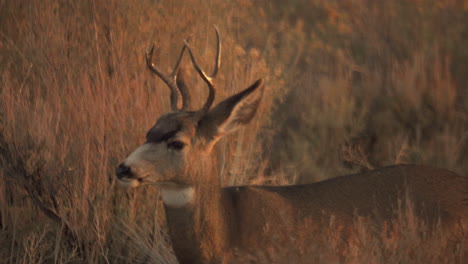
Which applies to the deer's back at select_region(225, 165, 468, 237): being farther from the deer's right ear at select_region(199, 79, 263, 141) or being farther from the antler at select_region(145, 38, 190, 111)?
the antler at select_region(145, 38, 190, 111)

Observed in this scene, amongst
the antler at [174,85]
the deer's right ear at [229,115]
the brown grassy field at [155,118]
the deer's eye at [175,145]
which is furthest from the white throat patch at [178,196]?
the antler at [174,85]

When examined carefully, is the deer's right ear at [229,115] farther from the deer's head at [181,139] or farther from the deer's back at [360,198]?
the deer's back at [360,198]

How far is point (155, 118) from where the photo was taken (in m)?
6.17

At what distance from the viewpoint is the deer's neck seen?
454cm

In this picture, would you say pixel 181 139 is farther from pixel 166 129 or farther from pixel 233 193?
pixel 233 193

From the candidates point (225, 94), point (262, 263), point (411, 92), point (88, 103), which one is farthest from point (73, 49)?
point (411, 92)

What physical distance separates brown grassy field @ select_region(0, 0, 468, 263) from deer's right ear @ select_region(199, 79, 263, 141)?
80cm

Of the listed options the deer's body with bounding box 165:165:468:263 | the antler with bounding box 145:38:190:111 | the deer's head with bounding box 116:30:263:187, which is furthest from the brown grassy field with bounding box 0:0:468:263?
the antler with bounding box 145:38:190:111

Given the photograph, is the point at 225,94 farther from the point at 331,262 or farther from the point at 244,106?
the point at 331,262

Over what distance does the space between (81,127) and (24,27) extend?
1807 millimetres

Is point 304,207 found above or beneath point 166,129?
beneath

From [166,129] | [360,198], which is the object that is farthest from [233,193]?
[360,198]

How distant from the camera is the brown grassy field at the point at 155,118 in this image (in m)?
5.61

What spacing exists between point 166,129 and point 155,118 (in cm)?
161
